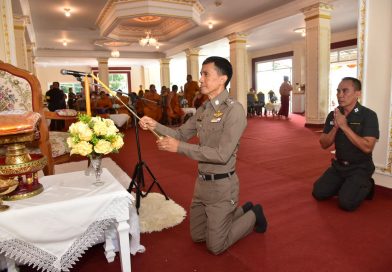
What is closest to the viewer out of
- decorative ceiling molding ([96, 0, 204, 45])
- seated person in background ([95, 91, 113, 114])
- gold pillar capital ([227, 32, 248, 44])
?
decorative ceiling molding ([96, 0, 204, 45])

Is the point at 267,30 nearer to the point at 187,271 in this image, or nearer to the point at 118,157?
the point at 118,157

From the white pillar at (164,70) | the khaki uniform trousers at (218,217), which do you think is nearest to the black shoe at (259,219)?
the khaki uniform trousers at (218,217)

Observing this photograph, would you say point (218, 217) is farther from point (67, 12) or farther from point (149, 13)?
point (67, 12)

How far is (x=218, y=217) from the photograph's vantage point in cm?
204

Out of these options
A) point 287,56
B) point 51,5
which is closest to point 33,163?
point 51,5

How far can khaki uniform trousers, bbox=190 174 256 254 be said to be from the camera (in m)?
2.04

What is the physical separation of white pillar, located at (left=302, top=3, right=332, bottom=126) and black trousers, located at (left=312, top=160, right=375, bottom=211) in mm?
5551

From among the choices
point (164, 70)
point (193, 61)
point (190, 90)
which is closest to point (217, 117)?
point (190, 90)

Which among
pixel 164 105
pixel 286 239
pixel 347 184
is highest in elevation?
pixel 164 105

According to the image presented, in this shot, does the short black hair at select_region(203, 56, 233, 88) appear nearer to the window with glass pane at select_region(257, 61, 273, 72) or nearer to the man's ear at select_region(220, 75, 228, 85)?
the man's ear at select_region(220, 75, 228, 85)

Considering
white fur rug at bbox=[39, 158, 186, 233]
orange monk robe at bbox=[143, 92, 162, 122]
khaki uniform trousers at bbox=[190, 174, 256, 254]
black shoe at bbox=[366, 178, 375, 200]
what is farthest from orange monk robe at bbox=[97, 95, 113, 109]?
black shoe at bbox=[366, 178, 375, 200]

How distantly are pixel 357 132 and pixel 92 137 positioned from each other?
93.6 inches

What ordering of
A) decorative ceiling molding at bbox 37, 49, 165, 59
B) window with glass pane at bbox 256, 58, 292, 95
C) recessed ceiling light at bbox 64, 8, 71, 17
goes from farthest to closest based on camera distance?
window with glass pane at bbox 256, 58, 292, 95 → decorative ceiling molding at bbox 37, 49, 165, 59 → recessed ceiling light at bbox 64, 8, 71, 17

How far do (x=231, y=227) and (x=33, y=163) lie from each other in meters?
1.30
